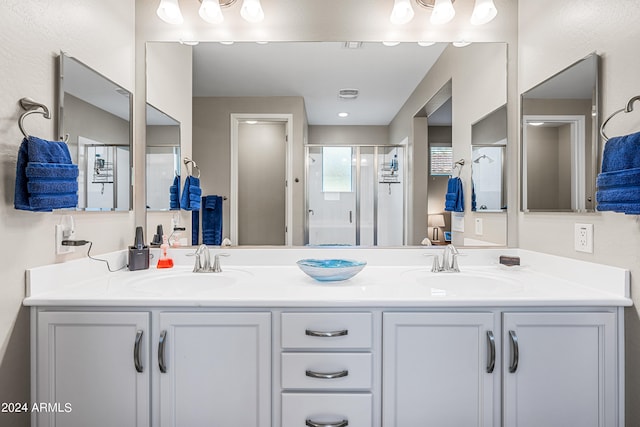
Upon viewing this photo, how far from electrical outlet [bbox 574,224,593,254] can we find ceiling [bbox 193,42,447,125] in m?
1.04

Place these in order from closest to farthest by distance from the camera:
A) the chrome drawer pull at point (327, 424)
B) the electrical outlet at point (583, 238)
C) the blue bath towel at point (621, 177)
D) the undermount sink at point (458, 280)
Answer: the blue bath towel at point (621, 177) < the chrome drawer pull at point (327, 424) < the electrical outlet at point (583, 238) < the undermount sink at point (458, 280)

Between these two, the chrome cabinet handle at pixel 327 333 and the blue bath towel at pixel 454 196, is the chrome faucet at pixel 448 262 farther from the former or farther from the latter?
the chrome cabinet handle at pixel 327 333

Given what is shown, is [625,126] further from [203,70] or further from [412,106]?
[203,70]

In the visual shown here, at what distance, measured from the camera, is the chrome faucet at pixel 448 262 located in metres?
1.65

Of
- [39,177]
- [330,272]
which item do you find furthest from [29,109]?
[330,272]

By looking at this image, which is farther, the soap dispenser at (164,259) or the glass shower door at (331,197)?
the glass shower door at (331,197)

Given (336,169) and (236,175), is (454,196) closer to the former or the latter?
(336,169)

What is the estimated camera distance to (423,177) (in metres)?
1.82

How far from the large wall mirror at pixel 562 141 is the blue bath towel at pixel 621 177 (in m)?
0.19

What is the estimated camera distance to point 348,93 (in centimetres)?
186

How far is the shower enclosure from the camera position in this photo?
6.02 feet

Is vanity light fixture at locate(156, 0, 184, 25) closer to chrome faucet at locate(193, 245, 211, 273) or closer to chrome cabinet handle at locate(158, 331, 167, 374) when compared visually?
chrome faucet at locate(193, 245, 211, 273)

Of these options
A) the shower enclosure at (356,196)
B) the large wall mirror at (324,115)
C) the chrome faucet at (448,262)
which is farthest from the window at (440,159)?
the chrome faucet at (448,262)

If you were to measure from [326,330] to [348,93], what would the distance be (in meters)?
1.28
